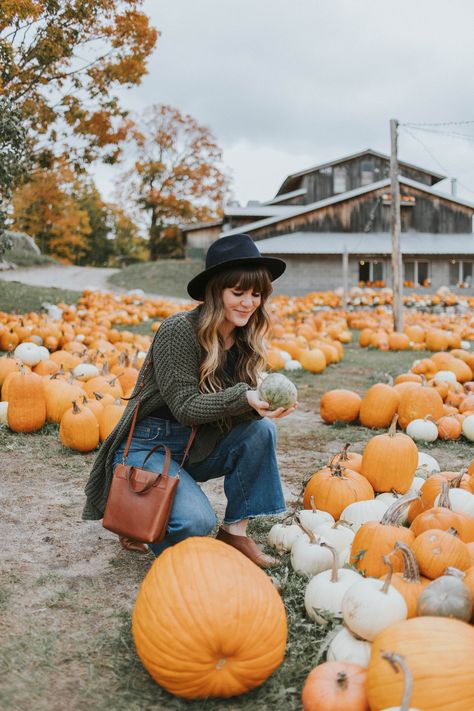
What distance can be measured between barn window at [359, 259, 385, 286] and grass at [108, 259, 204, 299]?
7.54 m

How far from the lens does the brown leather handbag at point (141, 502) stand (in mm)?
2527

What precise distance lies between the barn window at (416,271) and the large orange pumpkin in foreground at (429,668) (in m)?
26.9

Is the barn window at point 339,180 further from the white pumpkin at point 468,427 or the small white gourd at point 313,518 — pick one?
the small white gourd at point 313,518

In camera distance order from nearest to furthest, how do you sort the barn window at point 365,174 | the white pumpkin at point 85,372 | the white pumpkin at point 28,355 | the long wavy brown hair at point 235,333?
the long wavy brown hair at point 235,333, the white pumpkin at point 85,372, the white pumpkin at point 28,355, the barn window at point 365,174

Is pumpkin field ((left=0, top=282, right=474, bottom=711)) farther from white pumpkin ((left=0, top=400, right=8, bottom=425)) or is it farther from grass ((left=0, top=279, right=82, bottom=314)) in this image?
grass ((left=0, top=279, right=82, bottom=314))

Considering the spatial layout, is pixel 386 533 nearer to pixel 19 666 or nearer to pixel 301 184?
pixel 19 666

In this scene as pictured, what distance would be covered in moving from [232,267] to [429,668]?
1.78 metres

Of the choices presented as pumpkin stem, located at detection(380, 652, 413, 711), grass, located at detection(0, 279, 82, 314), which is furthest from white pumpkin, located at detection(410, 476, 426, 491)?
grass, located at detection(0, 279, 82, 314)

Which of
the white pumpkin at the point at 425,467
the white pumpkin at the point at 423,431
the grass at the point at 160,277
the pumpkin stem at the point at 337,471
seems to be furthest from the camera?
the grass at the point at 160,277

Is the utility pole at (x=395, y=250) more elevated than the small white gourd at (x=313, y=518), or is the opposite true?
the utility pole at (x=395, y=250)

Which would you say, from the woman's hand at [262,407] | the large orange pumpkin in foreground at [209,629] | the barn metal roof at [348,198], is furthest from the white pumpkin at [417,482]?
the barn metal roof at [348,198]

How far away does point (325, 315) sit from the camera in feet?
51.7

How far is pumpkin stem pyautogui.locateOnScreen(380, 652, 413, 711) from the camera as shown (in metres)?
1.47

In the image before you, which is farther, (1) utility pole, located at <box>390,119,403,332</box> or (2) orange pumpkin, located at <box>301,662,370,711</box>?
(1) utility pole, located at <box>390,119,403,332</box>
